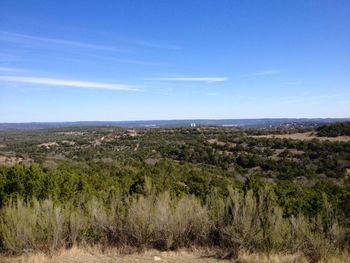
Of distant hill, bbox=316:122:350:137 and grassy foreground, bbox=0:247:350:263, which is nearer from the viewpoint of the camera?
grassy foreground, bbox=0:247:350:263

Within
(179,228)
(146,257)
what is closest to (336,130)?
(179,228)

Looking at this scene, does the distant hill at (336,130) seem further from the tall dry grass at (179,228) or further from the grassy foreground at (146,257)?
the grassy foreground at (146,257)

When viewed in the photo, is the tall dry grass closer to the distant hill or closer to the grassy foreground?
the grassy foreground

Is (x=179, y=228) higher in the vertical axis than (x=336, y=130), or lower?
lower

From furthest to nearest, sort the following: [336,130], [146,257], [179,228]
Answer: [336,130]
[179,228]
[146,257]

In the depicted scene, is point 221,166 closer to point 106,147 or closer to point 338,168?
point 338,168

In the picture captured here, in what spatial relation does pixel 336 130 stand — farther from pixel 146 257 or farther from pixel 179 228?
pixel 146 257

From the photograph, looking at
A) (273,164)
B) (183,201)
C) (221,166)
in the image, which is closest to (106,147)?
(221,166)

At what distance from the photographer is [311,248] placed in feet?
31.7

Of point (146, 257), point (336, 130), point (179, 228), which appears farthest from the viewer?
point (336, 130)

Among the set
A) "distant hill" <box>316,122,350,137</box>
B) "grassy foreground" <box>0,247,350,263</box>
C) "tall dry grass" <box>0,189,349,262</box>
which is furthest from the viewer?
"distant hill" <box>316,122,350,137</box>

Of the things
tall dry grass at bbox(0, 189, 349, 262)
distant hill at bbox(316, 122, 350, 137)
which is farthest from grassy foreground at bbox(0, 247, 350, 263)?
distant hill at bbox(316, 122, 350, 137)

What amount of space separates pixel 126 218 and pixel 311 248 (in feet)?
16.3

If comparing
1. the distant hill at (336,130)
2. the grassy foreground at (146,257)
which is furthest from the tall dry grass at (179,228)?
the distant hill at (336,130)
